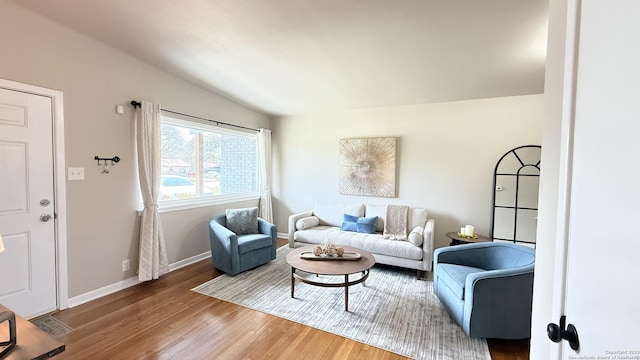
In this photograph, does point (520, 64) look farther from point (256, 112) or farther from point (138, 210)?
point (138, 210)

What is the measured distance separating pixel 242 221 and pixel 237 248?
24.4 inches

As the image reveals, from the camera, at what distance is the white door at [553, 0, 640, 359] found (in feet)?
1.70

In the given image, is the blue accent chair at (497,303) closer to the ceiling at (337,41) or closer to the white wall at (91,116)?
the ceiling at (337,41)

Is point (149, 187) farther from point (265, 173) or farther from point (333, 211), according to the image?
point (333, 211)

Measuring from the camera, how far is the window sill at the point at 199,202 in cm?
363

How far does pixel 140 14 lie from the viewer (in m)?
2.47

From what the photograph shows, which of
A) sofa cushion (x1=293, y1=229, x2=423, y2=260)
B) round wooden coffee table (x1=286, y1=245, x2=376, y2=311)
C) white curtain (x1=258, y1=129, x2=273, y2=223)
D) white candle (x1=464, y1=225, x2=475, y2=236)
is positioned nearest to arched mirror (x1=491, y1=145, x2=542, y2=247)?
white candle (x1=464, y1=225, x2=475, y2=236)

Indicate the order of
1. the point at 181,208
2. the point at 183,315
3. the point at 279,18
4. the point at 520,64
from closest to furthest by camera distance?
the point at 279,18, the point at 183,315, the point at 520,64, the point at 181,208

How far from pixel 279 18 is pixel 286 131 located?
303 cm

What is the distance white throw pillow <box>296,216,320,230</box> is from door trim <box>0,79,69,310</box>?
2.75 meters

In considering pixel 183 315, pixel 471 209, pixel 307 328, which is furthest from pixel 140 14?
pixel 471 209

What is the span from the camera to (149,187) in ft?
10.8

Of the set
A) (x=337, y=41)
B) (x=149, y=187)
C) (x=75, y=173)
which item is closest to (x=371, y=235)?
(x=337, y=41)

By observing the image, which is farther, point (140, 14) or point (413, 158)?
point (413, 158)
